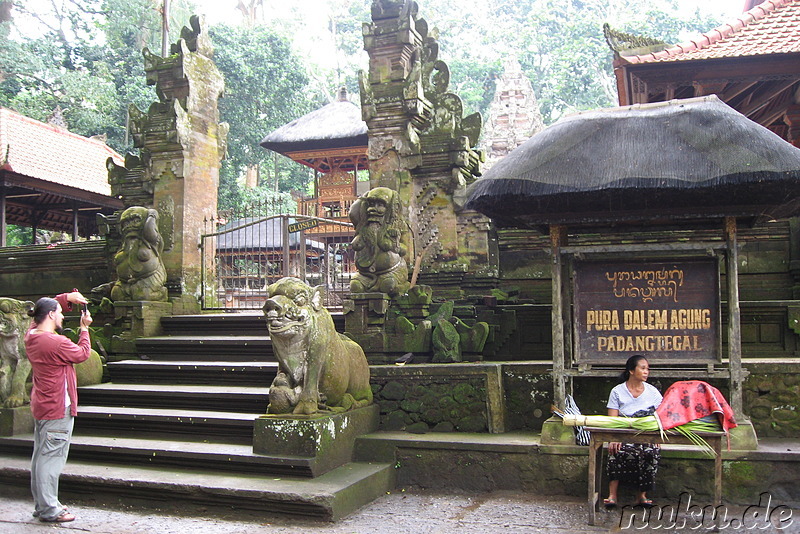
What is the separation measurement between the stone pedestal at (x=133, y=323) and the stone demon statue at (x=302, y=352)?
3.56 metres

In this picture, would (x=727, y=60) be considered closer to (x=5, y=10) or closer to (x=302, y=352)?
(x=302, y=352)

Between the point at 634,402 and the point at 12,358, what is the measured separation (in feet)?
18.6

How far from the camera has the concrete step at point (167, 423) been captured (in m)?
6.32

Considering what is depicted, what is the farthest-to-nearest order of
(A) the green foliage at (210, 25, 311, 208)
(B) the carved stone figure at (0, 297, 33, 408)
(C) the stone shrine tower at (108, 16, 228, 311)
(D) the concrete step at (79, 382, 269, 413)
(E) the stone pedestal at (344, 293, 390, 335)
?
(A) the green foliage at (210, 25, 311, 208) < (C) the stone shrine tower at (108, 16, 228, 311) < (E) the stone pedestal at (344, 293, 390, 335) < (B) the carved stone figure at (0, 297, 33, 408) < (D) the concrete step at (79, 382, 269, 413)

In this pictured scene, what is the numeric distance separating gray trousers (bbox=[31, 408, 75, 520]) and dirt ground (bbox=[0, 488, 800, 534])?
0.13 meters

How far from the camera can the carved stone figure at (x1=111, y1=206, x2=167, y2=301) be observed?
8891 millimetres

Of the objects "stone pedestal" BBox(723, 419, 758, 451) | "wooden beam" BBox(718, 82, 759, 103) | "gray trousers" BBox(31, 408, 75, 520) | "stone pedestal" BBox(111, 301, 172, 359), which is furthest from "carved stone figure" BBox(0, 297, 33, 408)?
"wooden beam" BBox(718, 82, 759, 103)

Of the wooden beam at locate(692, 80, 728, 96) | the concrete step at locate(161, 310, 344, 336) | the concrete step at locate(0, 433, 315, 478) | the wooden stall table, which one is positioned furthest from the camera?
the wooden beam at locate(692, 80, 728, 96)

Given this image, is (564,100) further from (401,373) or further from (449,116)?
(401,373)

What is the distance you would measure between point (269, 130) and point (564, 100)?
16014 mm

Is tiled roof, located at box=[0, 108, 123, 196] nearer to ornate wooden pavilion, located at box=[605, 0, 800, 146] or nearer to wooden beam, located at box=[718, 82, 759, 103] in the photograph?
ornate wooden pavilion, located at box=[605, 0, 800, 146]

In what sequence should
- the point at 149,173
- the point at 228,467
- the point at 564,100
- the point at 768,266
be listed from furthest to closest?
the point at 564,100 → the point at 149,173 → the point at 768,266 → the point at 228,467

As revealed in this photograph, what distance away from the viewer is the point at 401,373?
6.50m

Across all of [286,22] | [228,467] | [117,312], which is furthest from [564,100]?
[228,467]
